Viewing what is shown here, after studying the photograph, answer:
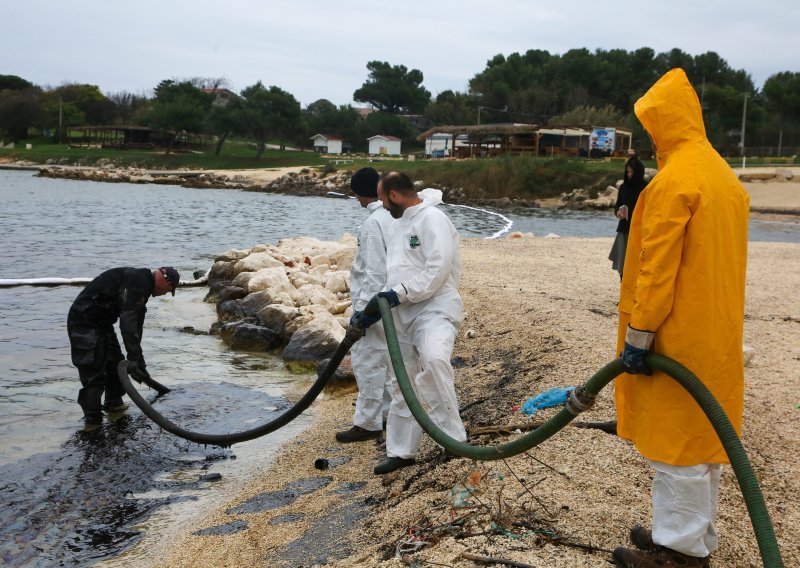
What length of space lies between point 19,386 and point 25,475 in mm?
3094

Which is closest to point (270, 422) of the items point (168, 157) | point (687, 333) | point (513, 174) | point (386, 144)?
point (687, 333)

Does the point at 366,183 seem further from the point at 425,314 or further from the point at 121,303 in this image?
the point at 121,303

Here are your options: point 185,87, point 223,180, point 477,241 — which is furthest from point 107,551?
point 185,87

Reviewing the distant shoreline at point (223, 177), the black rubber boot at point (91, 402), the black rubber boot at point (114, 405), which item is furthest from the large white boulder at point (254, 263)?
the distant shoreline at point (223, 177)

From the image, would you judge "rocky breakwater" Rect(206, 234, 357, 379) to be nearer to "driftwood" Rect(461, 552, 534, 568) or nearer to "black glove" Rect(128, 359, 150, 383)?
"black glove" Rect(128, 359, 150, 383)

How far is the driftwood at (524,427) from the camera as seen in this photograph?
5180mm

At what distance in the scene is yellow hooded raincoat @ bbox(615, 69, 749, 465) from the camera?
3404 mm

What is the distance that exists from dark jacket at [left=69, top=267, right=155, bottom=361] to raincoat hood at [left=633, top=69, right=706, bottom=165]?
4.77 m

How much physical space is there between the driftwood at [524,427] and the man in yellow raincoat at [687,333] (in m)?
1.62

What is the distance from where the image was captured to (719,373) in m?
3.43

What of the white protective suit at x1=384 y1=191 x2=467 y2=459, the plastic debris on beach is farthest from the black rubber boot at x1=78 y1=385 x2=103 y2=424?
the plastic debris on beach

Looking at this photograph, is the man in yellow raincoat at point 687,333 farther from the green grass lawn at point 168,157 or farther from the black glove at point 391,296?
the green grass lawn at point 168,157

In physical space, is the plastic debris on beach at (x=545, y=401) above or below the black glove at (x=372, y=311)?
below

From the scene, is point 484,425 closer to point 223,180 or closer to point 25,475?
point 25,475
